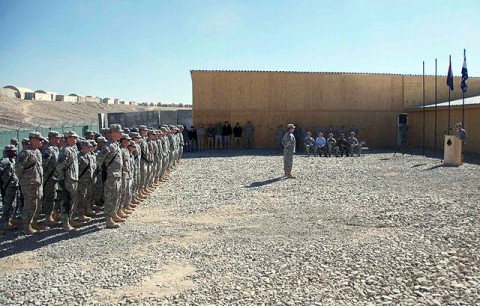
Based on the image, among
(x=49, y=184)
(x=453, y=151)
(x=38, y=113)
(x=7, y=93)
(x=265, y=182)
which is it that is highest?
(x=7, y=93)

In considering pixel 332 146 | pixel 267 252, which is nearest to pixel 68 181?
pixel 267 252

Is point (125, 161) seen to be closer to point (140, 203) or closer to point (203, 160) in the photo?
point (140, 203)

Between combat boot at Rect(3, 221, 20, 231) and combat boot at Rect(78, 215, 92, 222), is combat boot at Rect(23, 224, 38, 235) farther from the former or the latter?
combat boot at Rect(78, 215, 92, 222)

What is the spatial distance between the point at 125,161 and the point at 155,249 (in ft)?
8.04

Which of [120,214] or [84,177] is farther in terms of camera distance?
[120,214]

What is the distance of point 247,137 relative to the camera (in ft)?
82.1

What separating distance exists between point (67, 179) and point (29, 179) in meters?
0.62

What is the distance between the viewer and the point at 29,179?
745 centimetres

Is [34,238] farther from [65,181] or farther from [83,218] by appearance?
[83,218]

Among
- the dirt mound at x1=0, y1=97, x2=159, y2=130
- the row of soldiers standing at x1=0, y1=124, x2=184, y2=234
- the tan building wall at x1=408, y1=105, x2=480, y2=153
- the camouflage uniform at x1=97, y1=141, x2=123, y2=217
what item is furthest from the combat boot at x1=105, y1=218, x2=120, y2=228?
the dirt mound at x1=0, y1=97, x2=159, y2=130

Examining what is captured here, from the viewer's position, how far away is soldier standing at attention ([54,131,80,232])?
765 centimetres

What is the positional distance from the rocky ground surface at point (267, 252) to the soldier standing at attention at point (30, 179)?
1.33 ft

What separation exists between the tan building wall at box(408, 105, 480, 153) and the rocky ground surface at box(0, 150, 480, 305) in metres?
11.6

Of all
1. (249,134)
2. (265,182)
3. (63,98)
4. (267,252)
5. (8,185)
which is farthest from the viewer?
(63,98)
